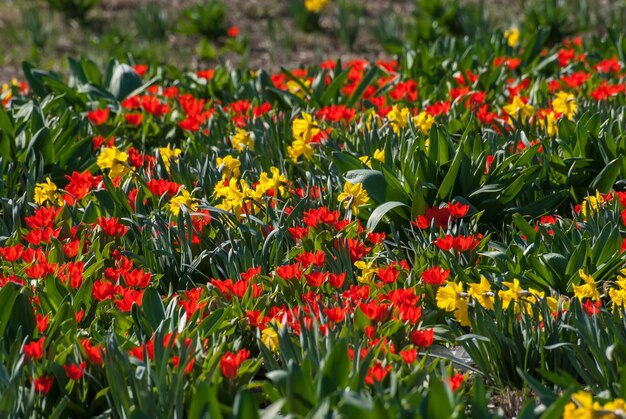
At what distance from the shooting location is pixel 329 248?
117 inches

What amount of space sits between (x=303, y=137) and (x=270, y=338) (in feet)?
→ 5.39

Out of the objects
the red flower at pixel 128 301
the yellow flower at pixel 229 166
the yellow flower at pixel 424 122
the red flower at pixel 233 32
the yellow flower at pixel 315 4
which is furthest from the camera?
the yellow flower at pixel 315 4

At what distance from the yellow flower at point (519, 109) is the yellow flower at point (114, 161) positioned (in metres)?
1.77

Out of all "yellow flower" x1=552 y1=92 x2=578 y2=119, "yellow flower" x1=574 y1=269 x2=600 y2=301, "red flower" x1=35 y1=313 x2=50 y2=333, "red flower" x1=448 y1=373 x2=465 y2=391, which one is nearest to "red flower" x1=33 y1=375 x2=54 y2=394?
"red flower" x1=35 y1=313 x2=50 y2=333

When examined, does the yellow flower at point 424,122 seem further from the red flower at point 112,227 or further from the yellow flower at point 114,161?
the red flower at point 112,227

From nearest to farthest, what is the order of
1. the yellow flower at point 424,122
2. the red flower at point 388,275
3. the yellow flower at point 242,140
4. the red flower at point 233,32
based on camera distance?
the red flower at point 388,275, the yellow flower at point 424,122, the yellow flower at point 242,140, the red flower at point 233,32

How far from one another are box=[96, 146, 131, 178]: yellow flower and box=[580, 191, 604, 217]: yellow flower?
68.2 inches

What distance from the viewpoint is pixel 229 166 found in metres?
3.45

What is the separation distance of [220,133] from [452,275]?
1798 mm

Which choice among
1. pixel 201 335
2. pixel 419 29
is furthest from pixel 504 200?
pixel 419 29

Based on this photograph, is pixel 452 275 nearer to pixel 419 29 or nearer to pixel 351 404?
pixel 351 404

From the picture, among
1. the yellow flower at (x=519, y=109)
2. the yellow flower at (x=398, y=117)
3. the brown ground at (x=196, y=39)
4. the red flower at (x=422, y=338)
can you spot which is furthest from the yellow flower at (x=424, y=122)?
the brown ground at (x=196, y=39)

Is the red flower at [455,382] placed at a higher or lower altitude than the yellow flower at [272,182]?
lower

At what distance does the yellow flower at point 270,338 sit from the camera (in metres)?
2.27
